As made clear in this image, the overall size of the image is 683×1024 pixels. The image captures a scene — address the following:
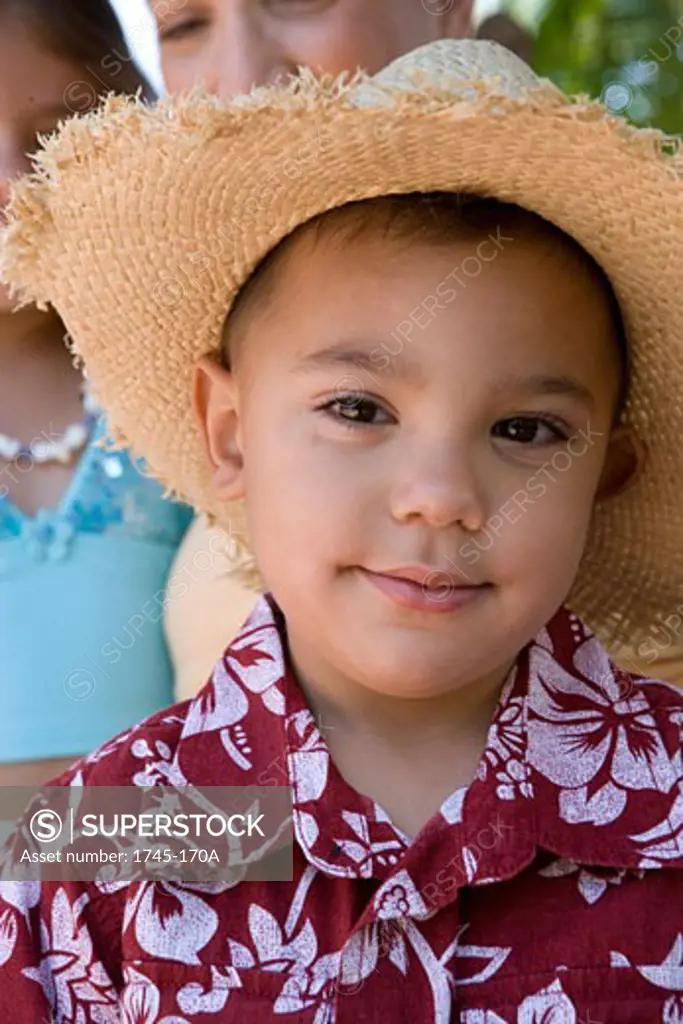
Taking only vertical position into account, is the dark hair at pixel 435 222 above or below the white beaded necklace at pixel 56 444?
below

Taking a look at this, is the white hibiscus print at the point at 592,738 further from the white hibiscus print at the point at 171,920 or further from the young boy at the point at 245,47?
the young boy at the point at 245,47

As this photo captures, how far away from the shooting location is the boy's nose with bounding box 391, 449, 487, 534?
45.3 inches

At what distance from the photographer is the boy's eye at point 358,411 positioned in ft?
4.00

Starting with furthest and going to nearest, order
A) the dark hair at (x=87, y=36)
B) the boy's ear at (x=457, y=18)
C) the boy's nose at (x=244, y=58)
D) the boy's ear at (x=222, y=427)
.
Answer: the dark hair at (x=87, y=36) < the boy's ear at (x=457, y=18) < the boy's nose at (x=244, y=58) < the boy's ear at (x=222, y=427)

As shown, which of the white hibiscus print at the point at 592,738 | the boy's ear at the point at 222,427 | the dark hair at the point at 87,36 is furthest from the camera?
the dark hair at the point at 87,36

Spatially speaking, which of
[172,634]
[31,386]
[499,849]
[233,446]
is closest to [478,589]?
[499,849]

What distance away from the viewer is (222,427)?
1.43 m

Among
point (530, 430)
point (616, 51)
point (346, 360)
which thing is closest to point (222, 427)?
point (346, 360)

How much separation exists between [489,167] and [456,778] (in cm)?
55

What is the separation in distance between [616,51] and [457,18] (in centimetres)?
196

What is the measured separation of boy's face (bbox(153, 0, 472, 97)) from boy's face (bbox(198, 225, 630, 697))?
0.43 m

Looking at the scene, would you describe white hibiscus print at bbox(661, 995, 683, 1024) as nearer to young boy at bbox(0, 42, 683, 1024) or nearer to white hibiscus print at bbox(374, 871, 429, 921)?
young boy at bbox(0, 42, 683, 1024)

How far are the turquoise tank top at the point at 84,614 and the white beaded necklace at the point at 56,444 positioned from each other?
0.02m

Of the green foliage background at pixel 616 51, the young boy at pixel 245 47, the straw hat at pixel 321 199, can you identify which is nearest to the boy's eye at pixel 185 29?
the young boy at pixel 245 47
